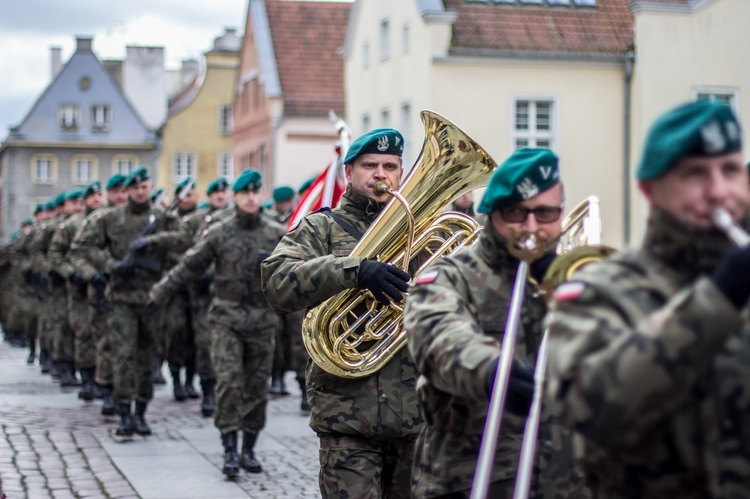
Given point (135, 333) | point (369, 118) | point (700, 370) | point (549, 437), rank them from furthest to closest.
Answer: point (369, 118) → point (135, 333) → point (549, 437) → point (700, 370)

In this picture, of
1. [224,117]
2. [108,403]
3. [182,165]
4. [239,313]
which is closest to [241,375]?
[239,313]

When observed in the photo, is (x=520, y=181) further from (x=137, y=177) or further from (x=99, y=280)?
(x=99, y=280)

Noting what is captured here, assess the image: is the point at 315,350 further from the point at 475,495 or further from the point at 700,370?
the point at 700,370

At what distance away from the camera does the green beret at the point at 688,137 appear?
2.85 meters

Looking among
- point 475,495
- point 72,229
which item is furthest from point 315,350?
point 72,229

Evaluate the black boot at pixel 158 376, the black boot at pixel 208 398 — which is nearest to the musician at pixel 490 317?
the black boot at pixel 208 398

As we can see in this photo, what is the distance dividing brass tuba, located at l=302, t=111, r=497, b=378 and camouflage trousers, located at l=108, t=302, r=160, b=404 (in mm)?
5864

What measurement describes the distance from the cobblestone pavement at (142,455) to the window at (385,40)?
20.9 meters

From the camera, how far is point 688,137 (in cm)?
285

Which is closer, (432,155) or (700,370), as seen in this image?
(700,370)

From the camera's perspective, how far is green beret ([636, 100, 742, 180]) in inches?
112

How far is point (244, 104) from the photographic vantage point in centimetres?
5191

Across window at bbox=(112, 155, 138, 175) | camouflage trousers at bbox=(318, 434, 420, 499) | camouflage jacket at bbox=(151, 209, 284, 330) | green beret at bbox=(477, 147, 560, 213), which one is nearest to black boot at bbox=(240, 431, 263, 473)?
camouflage jacket at bbox=(151, 209, 284, 330)

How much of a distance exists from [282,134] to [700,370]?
42.3m
